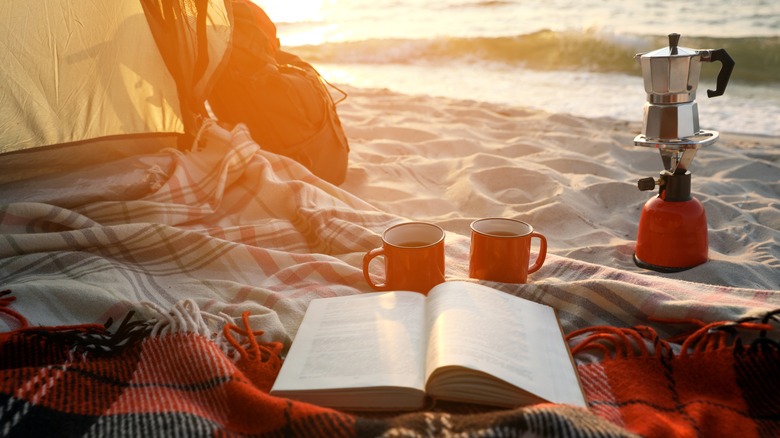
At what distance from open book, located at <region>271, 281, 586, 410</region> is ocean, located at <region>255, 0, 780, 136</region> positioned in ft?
8.96

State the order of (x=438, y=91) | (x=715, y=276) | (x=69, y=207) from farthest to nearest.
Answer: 1. (x=438, y=91)
2. (x=69, y=207)
3. (x=715, y=276)

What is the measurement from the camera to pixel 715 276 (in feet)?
4.81

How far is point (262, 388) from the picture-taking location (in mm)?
960

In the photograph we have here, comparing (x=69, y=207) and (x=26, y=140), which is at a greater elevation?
(x=26, y=140)

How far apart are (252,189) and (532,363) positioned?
A: 3.91 ft

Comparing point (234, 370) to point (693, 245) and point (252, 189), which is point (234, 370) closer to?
point (252, 189)

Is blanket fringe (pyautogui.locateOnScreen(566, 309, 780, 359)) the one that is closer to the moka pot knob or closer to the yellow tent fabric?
the moka pot knob

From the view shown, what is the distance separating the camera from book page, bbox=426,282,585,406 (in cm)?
85

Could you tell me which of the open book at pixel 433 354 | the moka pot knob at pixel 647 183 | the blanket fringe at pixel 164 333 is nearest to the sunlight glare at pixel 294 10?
the moka pot knob at pixel 647 183

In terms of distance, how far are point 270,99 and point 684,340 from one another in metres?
1.54

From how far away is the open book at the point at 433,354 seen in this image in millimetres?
847

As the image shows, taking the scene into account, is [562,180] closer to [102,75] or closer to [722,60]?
[722,60]

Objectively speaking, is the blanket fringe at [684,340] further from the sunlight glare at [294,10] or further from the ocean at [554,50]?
the sunlight glare at [294,10]

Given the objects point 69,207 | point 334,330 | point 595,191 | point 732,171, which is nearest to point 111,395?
point 334,330
